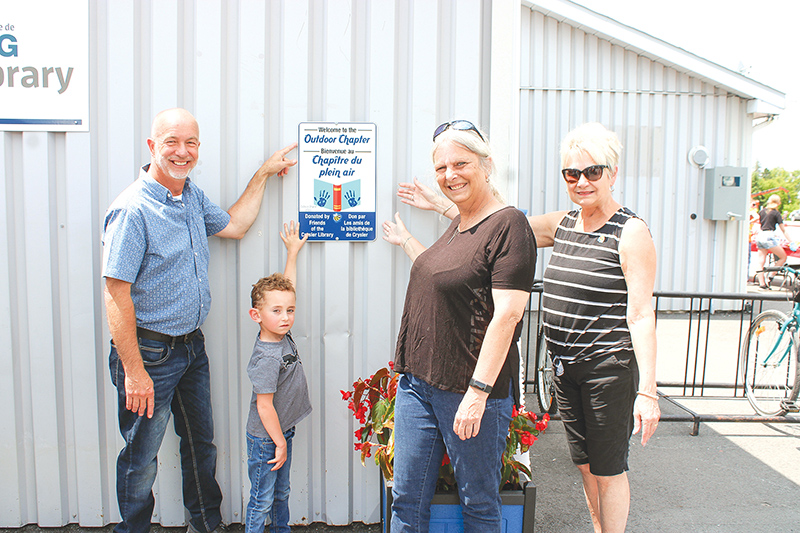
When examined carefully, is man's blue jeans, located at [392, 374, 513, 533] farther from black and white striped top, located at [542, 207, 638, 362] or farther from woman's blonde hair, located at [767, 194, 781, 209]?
woman's blonde hair, located at [767, 194, 781, 209]

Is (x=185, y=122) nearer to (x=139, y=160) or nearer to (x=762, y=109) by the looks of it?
(x=139, y=160)

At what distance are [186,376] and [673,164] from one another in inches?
364

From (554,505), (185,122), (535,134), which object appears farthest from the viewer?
(535,134)

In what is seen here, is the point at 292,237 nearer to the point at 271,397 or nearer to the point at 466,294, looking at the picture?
the point at 271,397

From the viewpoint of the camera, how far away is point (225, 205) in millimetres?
2994

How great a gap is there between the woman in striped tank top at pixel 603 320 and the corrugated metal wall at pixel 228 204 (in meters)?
0.61

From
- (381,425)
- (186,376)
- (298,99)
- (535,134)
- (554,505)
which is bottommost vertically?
(554,505)

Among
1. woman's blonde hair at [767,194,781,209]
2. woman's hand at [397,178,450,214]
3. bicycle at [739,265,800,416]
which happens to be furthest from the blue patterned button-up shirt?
woman's blonde hair at [767,194,781,209]

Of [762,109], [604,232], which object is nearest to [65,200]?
[604,232]

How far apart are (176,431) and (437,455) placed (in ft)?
5.04

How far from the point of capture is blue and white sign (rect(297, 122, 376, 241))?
9.71 ft

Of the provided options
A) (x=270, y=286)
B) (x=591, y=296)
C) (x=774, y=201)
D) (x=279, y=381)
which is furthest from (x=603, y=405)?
(x=774, y=201)

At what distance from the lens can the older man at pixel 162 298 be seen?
2.43 metres

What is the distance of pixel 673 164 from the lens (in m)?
9.45
